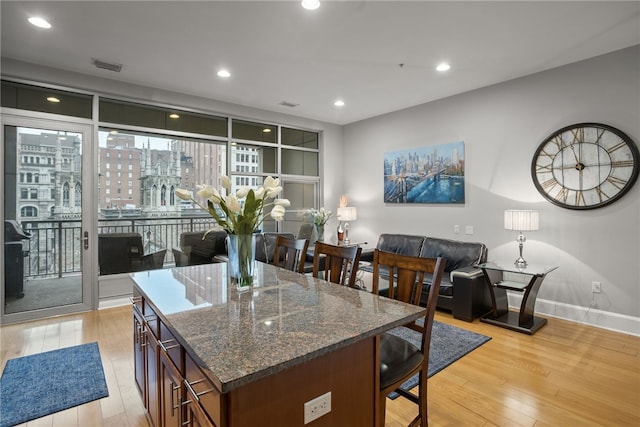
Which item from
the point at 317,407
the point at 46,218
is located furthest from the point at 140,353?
the point at 46,218

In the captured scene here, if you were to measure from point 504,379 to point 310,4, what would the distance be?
3382 mm

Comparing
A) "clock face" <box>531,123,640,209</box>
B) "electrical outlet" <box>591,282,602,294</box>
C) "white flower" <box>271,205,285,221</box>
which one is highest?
"clock face" <box>531,123,640,209</box>

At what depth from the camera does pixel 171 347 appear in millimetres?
1413

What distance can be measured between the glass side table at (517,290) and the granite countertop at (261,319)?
2.68 m

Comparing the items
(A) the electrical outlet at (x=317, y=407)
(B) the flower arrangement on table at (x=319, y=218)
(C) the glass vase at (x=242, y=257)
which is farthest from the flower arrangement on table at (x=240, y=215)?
(B) the flower arrangement on table at (x=319, y=218)

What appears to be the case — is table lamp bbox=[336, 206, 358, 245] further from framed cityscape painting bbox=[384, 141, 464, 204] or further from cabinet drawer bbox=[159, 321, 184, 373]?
cabinet drawer bbox=[159, 321, 184, 373]

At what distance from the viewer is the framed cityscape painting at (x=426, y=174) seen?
498 centimetres

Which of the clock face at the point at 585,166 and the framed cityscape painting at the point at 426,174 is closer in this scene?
the clock face at the point at 585,166

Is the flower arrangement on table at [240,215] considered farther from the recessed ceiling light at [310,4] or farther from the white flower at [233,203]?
the recessed ceiling light at [310,4]

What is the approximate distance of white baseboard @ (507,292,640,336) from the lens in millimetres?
3500

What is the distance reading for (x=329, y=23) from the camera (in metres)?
3.01

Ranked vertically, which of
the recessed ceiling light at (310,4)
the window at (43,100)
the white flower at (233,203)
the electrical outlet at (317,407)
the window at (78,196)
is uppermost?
the recessed ceiling light at (310,4)

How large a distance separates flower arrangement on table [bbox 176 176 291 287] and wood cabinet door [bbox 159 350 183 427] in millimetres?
526

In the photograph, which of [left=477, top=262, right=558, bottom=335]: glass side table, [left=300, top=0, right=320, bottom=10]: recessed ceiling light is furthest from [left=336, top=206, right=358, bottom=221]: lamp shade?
[left=300, top=0, right=320, bottom=10]: recessed ceiling light
